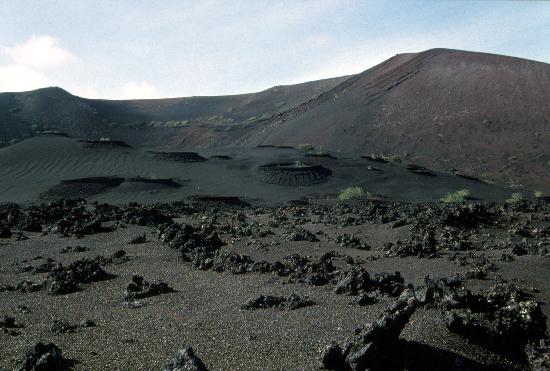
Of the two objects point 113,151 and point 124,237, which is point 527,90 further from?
point 124,237

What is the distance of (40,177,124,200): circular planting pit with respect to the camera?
2644cm

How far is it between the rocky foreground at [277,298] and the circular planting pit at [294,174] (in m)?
15.6

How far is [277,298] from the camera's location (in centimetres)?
728

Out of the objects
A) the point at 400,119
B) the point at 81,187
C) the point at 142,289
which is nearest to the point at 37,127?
the point at 81,187

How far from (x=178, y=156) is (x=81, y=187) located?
9.50 m

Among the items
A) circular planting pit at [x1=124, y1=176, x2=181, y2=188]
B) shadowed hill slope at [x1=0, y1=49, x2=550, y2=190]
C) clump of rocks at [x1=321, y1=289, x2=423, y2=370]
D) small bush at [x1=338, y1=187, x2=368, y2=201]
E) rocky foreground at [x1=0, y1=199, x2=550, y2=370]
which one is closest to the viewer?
clump of rocks at [x1=321, y1=289, x2=423, y2=370]

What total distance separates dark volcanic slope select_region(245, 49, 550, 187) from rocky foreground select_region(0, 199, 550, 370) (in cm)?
2668

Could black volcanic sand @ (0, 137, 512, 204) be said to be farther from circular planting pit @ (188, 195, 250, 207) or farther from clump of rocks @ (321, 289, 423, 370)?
clump of rocks @ (321, 289, 423, 370)

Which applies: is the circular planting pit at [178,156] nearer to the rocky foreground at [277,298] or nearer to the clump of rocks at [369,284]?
the rocky foreground at [277,298]

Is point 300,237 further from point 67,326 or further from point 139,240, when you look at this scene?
point 67,326

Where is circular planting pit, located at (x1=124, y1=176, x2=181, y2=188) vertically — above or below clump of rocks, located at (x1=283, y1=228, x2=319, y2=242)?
above

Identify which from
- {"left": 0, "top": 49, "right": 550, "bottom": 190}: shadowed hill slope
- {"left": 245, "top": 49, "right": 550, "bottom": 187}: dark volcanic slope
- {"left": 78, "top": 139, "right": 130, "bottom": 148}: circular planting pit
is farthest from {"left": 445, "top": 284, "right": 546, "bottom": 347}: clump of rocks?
{"left": 78, "top": 139, "right": 130, "bottom": 148}: circular planting pit

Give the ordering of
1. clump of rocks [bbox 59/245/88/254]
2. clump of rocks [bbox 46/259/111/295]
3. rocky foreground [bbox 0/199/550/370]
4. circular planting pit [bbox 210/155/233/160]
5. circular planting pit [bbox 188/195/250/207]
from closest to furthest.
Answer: rocky foreground [bbox 0/199/550/370] → clump of rocks [bbox 46/259/111/295] → clump of rocks [bbox 59/245/88/254] → circular planting pit [bbox 188/195/250/207] → circular planting pit [bbox 210/155/233/160]

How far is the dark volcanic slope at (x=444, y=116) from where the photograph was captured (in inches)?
1578
